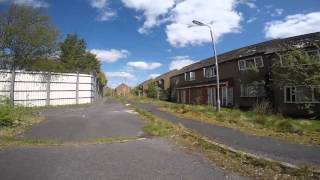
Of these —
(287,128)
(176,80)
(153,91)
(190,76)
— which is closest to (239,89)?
(190,76)

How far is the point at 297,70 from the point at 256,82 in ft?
23.7

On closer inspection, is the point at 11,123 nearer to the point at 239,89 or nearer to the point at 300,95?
the point at 300,95

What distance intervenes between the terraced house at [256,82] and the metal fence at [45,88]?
15.4 metres

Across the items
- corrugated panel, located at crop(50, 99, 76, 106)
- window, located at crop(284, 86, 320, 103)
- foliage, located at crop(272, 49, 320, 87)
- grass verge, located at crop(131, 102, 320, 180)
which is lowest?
grass verge, located at crop(131, 102, 320, 180)

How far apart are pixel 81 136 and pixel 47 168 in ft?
16.8

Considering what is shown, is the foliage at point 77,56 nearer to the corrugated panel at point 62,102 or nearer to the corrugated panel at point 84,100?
the corrugated panel at point 84,100

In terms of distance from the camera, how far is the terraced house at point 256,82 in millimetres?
25094

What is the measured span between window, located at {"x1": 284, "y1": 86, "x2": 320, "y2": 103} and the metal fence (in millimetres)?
19880

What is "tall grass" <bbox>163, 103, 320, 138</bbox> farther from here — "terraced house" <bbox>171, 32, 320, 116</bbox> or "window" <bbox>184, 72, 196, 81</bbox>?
"window" <bbox>184, 72, 196, 81</bbox>

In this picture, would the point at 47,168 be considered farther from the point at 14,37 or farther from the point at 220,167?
the point at 14,37

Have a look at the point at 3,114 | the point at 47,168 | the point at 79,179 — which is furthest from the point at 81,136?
the point at 79,179

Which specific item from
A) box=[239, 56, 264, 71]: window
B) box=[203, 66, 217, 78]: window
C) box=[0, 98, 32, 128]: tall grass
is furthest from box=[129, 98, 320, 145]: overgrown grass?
box=[203, 66, 217, 78]: window

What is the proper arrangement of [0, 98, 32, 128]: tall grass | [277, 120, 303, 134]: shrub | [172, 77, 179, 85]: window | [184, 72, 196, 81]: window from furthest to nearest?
[172, 77, 179, 85]: window → [184, 72, 196, 81]: window → [277, 120, 303, 134]: shrub → [0, 98, 32, 128]: tall grass

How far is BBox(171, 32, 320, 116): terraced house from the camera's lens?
82.3 ft
